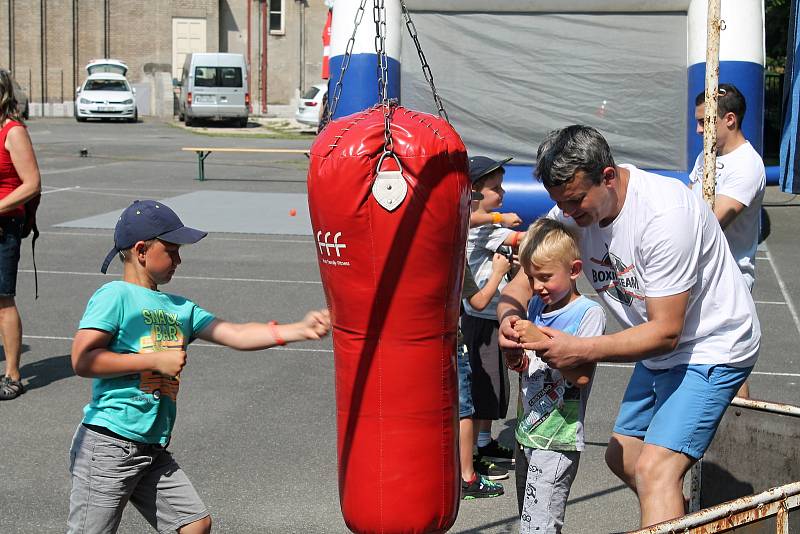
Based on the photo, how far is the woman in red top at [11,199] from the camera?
673 cm

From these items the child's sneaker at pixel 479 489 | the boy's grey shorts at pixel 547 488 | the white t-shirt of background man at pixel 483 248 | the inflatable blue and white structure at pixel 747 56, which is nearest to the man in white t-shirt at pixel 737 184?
the white t-shirt of background man at pixel 483 248

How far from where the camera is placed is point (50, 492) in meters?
5.26

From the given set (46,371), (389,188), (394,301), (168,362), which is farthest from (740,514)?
(46,371)

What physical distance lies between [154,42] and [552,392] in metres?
45.4

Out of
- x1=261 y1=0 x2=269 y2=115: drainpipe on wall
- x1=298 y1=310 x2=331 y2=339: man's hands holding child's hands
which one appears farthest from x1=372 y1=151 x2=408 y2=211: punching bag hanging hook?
x1=261 y1=0 x2=269 y2=115: drainpipe on wall

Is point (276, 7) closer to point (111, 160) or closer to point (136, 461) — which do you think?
point (111, 160)

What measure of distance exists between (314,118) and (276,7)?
1283 centimetres

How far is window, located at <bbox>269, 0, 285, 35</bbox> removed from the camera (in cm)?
4761

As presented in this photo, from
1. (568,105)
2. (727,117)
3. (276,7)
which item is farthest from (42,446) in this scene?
(276,7)

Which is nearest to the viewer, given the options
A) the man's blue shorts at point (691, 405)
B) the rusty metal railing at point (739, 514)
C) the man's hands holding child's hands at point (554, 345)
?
the rusty metal railing at point (739, 514)

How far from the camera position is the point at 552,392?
12.9 feet

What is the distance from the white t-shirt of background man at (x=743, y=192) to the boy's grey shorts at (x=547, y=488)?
2286 millimetres

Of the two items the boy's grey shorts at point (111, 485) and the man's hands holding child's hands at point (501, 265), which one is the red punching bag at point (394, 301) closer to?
the boy's grey shorts at point (111, 485)

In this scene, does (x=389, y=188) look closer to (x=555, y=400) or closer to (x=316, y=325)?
(x=316, y=325)
